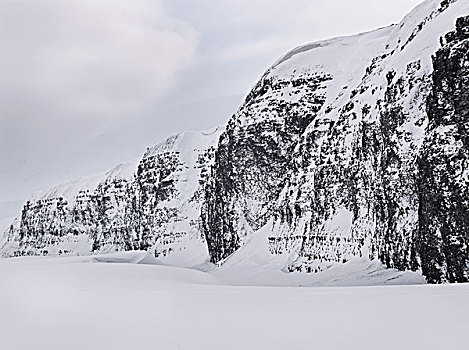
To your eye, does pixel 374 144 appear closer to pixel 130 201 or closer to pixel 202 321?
pixel 202 321

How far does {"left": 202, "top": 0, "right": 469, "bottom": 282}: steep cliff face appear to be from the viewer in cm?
2953

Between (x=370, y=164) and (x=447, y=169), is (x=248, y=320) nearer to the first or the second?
(x=447, y=169)

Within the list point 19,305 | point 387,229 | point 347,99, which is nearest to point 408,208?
point 387,229

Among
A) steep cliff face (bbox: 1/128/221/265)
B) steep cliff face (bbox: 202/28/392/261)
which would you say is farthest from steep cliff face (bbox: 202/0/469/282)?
steep cliff face (bbox: 1/128/221/265)

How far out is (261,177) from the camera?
294 ft

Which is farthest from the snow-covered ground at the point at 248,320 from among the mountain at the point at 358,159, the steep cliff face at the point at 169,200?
the steep cliff face at the point at 169,200

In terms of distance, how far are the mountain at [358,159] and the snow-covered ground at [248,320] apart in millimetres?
20526

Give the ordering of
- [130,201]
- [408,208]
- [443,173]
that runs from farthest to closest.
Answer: [130,201], [408,208], [443,173]

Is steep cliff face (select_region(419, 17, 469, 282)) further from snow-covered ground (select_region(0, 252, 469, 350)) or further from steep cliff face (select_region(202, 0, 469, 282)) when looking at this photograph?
snow-covered ground (select_region(0, 252, 469, 350))

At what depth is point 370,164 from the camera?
151 ft

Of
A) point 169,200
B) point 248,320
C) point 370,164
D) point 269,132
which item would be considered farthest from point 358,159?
point 169,200

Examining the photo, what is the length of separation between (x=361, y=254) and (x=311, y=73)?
53445 millimetres

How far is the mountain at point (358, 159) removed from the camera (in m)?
29.5

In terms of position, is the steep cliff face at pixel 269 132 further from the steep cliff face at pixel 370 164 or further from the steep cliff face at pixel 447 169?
the steep cliff face at pixel 447 169
